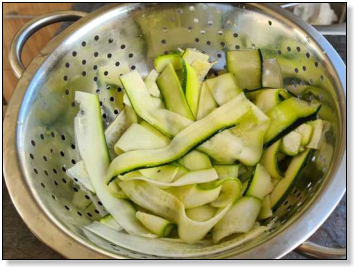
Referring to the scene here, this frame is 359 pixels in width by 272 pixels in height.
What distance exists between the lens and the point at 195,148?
0.80m

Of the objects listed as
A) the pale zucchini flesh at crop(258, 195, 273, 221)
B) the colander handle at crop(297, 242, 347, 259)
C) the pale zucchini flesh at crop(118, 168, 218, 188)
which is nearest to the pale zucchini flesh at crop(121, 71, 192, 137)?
the pale zucchini flesh at crop(118, 168, 218, 188)

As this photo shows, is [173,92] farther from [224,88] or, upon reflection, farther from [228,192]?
[228,192]

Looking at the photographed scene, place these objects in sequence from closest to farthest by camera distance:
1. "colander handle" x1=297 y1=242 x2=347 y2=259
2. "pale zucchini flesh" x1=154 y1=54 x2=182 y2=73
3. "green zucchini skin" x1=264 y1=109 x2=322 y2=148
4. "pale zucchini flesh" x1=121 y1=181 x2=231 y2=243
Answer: "colander handle" x1=297 y1=242 x2=347 y2=259, "pale zucchini flesh" x1=121 y1=181 x2=231 y2=243, "green zucchini skin" x1=264 y1=109 x2=322 y2=148, "pale zucchini flesh" x1=154 y1=54 x2=182 y2=73

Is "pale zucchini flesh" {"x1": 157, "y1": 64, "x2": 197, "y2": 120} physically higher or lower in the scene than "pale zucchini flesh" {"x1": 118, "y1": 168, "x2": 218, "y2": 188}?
higher

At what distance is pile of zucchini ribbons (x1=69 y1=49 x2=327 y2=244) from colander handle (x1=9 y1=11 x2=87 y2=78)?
0.13 meters

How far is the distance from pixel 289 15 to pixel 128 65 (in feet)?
1.25

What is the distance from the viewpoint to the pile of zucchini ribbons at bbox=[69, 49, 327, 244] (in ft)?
2.44

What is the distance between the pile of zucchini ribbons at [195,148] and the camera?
0.74m

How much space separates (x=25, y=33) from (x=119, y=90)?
239mm

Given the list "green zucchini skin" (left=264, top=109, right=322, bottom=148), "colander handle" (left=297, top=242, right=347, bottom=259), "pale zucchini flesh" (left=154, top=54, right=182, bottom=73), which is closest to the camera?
"colander handle" (left=297, top=242, right=347, bottom=259)

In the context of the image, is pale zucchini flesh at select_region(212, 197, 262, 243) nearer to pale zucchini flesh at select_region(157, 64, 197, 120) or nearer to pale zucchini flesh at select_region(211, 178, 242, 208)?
pale zucchini flesh at select_region(211, 178, 242, 208)

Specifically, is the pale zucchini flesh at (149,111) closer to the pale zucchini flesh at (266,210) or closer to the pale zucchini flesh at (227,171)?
the pale zucchini flesh at (227,171)

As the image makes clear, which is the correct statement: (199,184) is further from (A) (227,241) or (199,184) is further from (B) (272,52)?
(B) (272,52)

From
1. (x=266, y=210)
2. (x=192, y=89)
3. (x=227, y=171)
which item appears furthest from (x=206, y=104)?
(x=266, y=210)
